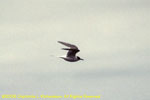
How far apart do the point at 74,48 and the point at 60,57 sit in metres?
4.44

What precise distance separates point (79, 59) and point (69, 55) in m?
3.86

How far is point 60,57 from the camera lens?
160250 mm

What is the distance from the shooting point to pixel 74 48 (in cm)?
16250

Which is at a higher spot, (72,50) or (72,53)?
(72,50)

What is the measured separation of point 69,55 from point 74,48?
2.76 meters

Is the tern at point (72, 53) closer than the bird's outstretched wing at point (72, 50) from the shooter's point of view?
No

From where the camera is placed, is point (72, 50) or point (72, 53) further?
point (72, 53)

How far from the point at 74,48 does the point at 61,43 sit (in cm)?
510

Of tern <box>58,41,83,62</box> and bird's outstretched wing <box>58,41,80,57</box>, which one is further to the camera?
tern <box>58,41,83,62</box>

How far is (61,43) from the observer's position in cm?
15850

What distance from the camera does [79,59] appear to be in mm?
167250

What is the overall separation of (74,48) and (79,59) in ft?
18.2

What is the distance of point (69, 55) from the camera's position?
164 metres

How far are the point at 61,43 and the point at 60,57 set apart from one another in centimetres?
366
